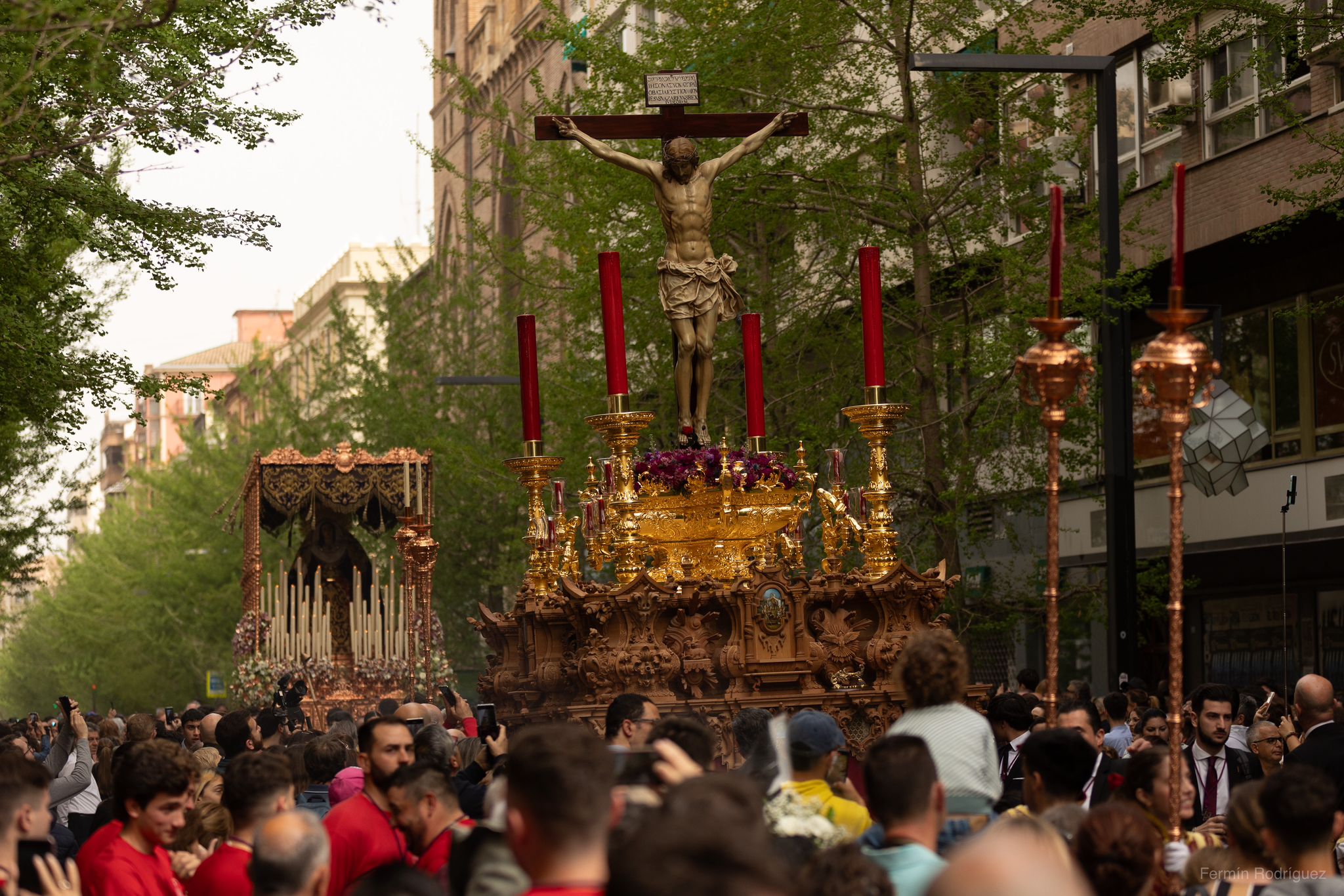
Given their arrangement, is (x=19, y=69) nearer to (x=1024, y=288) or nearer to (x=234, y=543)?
(x=1024, y=288)

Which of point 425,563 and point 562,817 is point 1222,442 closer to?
point 425,563

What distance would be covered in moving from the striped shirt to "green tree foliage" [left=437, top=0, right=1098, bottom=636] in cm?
1326

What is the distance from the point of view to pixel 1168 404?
257 inches

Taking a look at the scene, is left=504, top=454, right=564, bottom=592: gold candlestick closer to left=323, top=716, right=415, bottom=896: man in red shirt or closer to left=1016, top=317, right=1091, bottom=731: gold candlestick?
left=323, top=716, right=415, bottom=896: man in red shirt

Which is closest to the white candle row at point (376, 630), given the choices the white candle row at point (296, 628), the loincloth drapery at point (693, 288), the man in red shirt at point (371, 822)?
the white candle row at point (296, 628)

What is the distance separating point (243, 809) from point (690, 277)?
21.6 feet

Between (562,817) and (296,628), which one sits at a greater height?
(562,817)

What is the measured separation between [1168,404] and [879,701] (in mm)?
5094

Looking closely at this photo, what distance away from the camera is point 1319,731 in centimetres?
933

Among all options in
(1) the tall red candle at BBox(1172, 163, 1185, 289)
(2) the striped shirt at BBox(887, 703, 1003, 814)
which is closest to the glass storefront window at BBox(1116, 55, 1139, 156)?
(1) the tall red candle at BBox(1172, 163, 1185, 289)

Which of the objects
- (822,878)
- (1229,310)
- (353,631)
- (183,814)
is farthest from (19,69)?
(1229,310)

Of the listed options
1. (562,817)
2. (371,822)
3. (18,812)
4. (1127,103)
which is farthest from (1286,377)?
(562,817)

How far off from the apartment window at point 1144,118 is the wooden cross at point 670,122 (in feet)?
44.6

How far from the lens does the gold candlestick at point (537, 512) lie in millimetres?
12617
